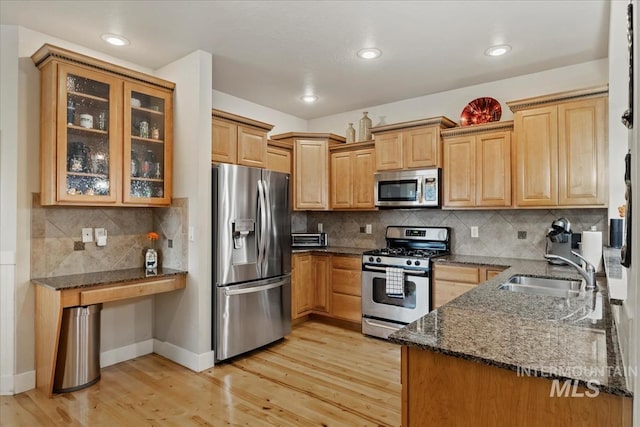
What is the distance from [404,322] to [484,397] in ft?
8.82

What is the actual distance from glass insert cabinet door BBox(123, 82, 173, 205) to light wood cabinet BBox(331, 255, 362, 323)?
6.86 feet

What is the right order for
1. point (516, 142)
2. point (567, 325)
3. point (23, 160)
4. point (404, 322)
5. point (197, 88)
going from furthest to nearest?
point (404, 322) < point (516, 142) < point (197, 88) < point (23, 160) < point (567, 325)

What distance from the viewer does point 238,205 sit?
3.32m

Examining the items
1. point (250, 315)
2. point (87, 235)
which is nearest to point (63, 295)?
point (87, 235)

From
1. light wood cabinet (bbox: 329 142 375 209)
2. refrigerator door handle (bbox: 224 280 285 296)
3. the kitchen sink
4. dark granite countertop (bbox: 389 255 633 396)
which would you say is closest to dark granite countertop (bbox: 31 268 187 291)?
refrigerator door handle (bbox: 224 280 285 296)

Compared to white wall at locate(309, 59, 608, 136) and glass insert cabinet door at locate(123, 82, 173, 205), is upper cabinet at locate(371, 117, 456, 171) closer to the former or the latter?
white wall at locate(309, 59, 608, 136)

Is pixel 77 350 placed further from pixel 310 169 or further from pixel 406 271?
pixel 310 169

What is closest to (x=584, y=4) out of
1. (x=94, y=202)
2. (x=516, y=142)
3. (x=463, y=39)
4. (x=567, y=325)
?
(x=463, y=39)

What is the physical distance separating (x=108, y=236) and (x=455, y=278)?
10.7 ft

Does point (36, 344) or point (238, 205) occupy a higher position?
point (238, 205)

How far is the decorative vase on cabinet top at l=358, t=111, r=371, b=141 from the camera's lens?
457 cm

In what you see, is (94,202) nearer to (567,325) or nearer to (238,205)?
(238,205)

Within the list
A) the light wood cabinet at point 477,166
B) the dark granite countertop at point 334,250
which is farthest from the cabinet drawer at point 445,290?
the dark granite countertop at point 334,250

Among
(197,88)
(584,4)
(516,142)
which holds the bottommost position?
(516,142)
